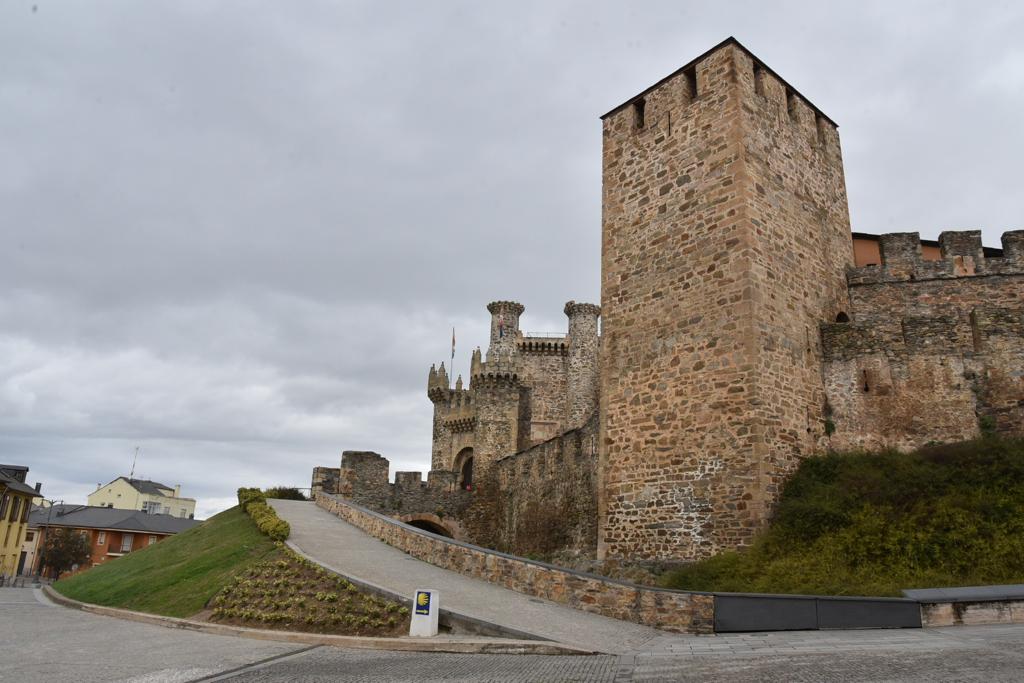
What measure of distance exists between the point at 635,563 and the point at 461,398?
29061 millimetres

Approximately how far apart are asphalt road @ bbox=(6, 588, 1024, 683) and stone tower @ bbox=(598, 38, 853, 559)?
4.32m

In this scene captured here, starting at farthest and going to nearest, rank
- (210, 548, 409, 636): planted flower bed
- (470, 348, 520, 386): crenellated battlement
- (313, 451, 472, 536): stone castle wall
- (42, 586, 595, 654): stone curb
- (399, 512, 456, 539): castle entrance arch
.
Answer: (470, 348, 520, 386): crenellated battlement, (399, 512, 456, 539): castle entrance arch, (313, 451, 472, 536): stone castle wall, (210, 548, 409, 636): planted flower bed, (42, 586, 595, 654): stone curb

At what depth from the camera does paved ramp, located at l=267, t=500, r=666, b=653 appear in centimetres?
778

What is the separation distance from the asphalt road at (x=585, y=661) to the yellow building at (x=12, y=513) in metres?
36.8

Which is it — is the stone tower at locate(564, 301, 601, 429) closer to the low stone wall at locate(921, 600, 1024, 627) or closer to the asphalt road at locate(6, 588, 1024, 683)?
the low stone wall at locate(921, 600, 1024, 627)

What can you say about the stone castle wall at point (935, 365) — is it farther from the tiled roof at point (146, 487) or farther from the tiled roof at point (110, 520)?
the tiled roof at point (146, 487)

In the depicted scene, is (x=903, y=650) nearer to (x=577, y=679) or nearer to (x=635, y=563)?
(x=577, y=679)

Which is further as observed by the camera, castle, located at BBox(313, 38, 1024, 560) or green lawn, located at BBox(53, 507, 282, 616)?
castle, located at BBox(313, 38, 1024, 560)

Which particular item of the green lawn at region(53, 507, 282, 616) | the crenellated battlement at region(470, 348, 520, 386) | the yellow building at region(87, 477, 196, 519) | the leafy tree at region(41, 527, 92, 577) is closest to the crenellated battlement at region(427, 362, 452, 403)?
the crenellated battlement at region(470, 348, 520, 386)

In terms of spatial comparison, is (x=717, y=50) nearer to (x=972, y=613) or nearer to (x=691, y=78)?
(x=691, y=78)

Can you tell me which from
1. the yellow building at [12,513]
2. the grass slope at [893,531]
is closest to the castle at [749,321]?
the grass slope at [893,531]

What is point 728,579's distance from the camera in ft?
33.2

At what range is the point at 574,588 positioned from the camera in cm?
952

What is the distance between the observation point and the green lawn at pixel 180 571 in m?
11.6
